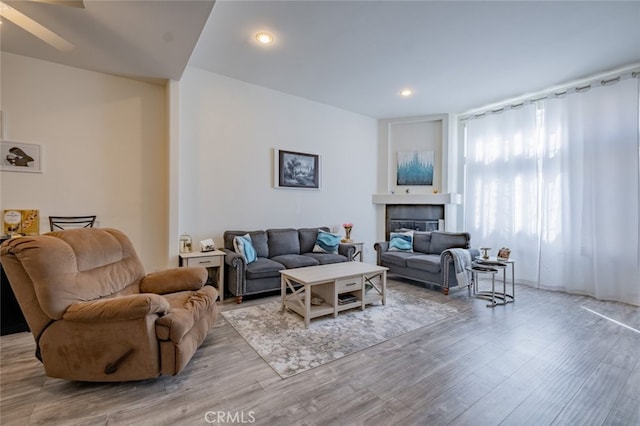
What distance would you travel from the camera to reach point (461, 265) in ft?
13.0

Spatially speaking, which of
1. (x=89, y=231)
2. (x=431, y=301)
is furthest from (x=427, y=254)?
(x=89, y=231)

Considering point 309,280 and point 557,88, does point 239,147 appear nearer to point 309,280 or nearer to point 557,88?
point 309,280

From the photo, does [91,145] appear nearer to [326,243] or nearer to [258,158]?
[258,158]

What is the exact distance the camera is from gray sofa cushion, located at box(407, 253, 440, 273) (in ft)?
13.8

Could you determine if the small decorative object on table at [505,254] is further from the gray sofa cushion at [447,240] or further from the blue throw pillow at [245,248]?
the blue throw pillow at [245,248]

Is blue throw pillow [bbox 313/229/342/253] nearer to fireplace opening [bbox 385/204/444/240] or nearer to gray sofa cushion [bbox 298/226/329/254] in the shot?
gray sofa cushion [bbox 298/226/329/254]

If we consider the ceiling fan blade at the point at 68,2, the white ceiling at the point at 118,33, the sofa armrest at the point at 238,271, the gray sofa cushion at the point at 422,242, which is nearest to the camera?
the ceiling fan blade at the point at 68,2

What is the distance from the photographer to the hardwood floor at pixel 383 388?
1689 millimetres

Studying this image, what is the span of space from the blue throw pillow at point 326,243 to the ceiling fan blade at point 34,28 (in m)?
3.75

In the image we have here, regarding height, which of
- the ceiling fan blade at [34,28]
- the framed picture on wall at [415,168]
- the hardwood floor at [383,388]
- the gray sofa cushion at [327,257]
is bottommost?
the hardwood floor at [383,388]

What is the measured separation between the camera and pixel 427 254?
481 centimetres

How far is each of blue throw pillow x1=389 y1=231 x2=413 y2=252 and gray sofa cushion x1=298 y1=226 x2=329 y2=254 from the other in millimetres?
1371

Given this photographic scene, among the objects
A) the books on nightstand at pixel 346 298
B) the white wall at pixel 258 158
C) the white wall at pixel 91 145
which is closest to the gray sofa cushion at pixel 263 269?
the white wall at pixel 258 158

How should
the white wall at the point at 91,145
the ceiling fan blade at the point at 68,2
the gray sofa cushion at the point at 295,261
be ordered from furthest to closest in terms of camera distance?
1. the gray sofa cushion at the point at 295,261
2. the white wall at the point at 91,145
3. the ceiling fan blade at the point at 68,2
